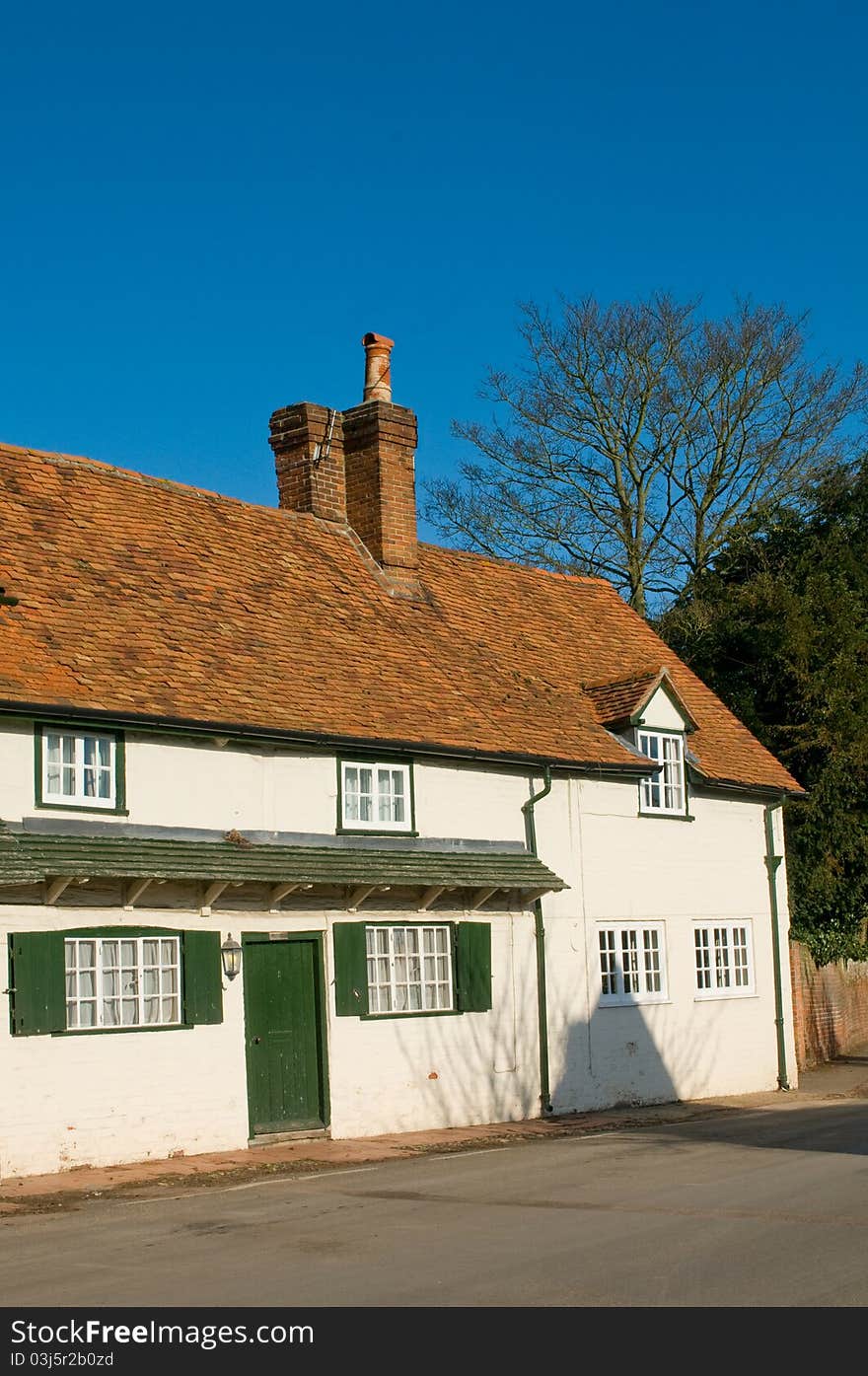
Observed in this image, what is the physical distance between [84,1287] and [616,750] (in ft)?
48.4

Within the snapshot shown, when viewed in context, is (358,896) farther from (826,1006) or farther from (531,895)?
(826,1006)

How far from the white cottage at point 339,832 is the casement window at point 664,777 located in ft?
0.23

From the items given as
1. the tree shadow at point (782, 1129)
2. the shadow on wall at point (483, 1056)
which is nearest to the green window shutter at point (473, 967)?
the shadow on wall at point (483, 1056)

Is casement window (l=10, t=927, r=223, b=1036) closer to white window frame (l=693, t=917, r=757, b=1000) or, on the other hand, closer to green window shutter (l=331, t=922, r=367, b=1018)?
green window shutter (l=331, t=922, r=367, b=1018)

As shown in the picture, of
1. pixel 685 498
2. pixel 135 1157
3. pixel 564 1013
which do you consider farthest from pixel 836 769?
pixel 135 1157

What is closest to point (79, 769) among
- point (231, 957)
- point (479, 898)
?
point (231, 957)

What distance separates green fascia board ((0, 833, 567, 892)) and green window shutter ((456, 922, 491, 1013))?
71cm

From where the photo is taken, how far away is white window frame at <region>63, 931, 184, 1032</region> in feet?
51.9

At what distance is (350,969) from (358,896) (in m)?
0.86

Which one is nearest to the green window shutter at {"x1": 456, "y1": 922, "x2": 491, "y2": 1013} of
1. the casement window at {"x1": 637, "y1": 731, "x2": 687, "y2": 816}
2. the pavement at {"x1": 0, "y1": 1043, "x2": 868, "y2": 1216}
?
the pavement at {"x1": 0, "y1": 1043, "x2": 868, "y2": 1216}

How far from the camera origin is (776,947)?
83.7 ft
